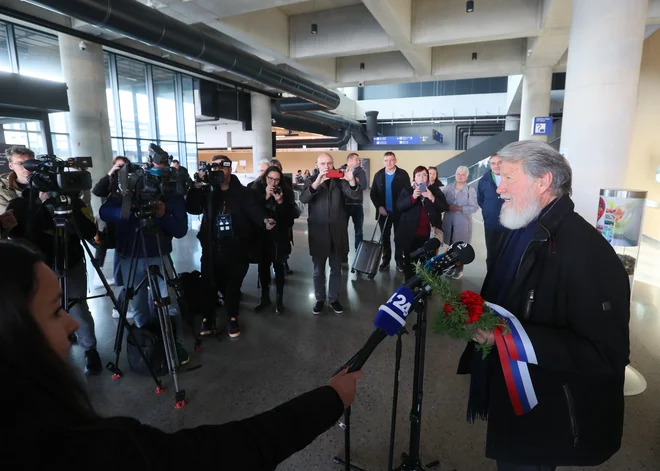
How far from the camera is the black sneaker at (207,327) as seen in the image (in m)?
3.33

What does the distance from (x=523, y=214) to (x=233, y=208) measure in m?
2.53

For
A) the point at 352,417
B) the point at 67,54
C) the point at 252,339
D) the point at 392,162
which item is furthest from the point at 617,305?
the point at 67,54

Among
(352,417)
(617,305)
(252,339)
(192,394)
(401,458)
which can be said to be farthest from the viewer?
(252,339)

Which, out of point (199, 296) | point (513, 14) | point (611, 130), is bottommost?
point (199, 296)

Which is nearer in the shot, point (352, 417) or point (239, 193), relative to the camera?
point (352, 417)

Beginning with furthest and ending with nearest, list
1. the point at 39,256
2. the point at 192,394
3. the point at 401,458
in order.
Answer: the point at 192,394 → the point at 401,458 → the point at 39,256

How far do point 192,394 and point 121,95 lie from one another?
947 centimetres

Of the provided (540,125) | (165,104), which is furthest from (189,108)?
(540,125)

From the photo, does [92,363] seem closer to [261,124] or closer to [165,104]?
[261,124]

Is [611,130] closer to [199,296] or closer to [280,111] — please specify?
[199,296]

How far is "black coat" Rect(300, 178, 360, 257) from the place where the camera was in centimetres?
370

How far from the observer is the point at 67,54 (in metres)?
6.58

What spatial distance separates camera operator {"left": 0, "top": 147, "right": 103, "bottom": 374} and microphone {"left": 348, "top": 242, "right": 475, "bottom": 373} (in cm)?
231

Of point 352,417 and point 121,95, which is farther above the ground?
point 121,95
